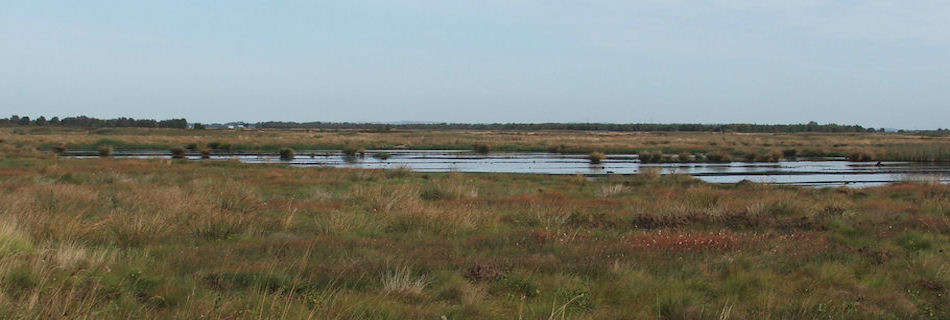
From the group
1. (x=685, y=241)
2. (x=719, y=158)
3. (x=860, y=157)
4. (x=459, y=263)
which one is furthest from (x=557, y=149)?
(x=459, y=263)

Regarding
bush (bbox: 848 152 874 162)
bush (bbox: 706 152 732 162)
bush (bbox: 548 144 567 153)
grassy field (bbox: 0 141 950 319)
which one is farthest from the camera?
bush (bbox: 548 144 567 153)

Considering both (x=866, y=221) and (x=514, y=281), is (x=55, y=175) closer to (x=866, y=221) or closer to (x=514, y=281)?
(x=514, y=281)

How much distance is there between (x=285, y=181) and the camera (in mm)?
23797

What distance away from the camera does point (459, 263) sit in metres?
7.95

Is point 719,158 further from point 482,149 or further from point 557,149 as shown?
point 482,149

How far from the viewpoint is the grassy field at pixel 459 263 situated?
19.8 ft

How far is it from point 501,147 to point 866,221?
62.2m

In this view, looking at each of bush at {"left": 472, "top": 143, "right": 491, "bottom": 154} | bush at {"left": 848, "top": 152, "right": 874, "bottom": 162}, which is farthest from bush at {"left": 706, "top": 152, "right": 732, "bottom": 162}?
bush at {"left": 472, "top": 143, "right": 491, "bottom": 154}

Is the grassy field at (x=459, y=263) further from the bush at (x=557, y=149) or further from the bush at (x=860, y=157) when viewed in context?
the bush at (x=557, y=149)

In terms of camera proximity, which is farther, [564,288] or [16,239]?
[16,239]

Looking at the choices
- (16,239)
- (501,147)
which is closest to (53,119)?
(501,147)

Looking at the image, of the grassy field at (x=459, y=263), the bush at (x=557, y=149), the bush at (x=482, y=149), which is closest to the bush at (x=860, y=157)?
the bush at (x=557, y=149)

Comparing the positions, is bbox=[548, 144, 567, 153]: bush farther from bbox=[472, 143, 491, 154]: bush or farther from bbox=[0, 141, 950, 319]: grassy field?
bbox=[0, 141, 950, 319]: grassy field

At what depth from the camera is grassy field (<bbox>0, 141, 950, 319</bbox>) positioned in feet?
19.8
